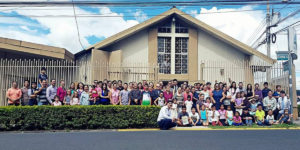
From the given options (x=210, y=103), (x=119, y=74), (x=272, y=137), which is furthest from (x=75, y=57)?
(x=272, y=137)

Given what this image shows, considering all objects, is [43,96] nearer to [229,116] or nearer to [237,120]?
[229,116]

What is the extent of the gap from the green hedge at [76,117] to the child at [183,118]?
1.07 m

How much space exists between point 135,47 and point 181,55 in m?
2.84

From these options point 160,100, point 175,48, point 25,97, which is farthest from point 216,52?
point 25,97

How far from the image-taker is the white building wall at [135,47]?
1633 cm

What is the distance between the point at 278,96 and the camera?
39.8ft

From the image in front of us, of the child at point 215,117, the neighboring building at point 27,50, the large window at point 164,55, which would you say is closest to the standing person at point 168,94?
the child at point 215,117

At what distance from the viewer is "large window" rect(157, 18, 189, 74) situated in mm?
16531

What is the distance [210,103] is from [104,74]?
572cm

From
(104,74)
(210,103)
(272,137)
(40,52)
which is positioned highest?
(40,52)

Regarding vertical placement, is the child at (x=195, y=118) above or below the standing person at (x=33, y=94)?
below

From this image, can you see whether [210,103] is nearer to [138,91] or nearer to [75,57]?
[138,91]

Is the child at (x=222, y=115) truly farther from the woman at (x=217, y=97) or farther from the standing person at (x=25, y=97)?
the standing person at (x=25, y=97)

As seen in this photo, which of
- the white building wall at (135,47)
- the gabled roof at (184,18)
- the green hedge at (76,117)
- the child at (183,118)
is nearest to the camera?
the green hedge at (76,117)
